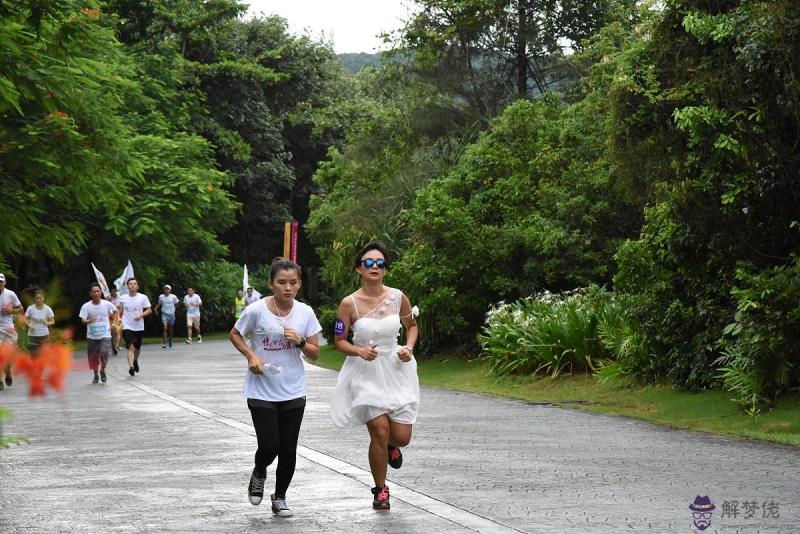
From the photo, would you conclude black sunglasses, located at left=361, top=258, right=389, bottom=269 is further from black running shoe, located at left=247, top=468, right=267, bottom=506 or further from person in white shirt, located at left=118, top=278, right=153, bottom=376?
person in white shirt, located at left=118, top=278, right=153, bottom=376

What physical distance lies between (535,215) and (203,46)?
30350 mm

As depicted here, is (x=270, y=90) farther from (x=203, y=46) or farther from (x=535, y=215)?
(x=535, y=215)

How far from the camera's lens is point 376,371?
8.38 m

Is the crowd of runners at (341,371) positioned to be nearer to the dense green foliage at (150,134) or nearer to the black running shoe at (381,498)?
the black running shoe at (381,498)

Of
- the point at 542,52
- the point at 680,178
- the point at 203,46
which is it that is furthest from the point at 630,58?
the point at 203,46

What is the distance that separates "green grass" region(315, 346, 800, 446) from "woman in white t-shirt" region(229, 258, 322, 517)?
5940 millimetres

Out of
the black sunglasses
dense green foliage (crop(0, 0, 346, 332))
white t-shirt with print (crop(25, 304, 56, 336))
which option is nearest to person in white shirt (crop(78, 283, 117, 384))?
dense green foliage (crop(0, 0, 346, 332))

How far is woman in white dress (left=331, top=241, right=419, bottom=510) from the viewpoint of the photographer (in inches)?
326

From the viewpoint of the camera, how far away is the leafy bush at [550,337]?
21.4m

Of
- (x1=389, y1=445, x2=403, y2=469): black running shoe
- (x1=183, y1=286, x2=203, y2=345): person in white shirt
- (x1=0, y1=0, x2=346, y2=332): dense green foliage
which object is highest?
(x1=0, y1=0, x2=346, y2=332): dense green foliage

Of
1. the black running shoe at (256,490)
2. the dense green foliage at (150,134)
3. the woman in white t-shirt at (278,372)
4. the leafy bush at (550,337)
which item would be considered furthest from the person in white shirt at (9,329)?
the leafy bush at (550,337)

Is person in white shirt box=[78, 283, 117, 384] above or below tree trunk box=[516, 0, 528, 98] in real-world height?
below

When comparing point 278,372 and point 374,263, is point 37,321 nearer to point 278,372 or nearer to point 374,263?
point 278,372

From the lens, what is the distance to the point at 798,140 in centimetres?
1519
